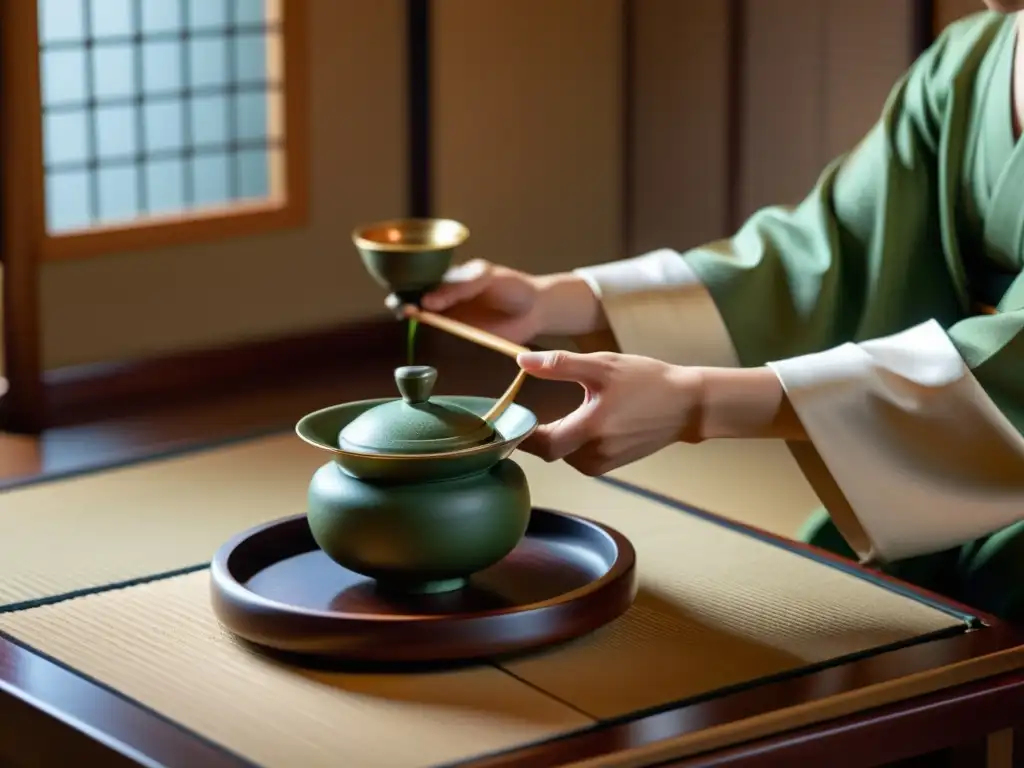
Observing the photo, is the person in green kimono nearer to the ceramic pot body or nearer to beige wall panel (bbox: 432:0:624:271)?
the ceramic pot body

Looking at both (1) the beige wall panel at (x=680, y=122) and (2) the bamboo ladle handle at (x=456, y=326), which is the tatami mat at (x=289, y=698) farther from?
(1) the beige wall panel at (x=680, y=122)

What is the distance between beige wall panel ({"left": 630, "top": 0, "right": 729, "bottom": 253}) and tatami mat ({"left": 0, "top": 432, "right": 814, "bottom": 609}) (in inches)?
75.0

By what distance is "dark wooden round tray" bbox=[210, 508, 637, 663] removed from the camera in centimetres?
198

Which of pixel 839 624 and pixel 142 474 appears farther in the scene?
pixel 142 474

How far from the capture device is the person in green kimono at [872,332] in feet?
7.43

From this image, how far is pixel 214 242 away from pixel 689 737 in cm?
339

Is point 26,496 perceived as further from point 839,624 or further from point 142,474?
point 839,624

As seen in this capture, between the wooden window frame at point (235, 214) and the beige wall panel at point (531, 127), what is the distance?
42 centimetres

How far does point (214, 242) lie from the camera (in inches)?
197

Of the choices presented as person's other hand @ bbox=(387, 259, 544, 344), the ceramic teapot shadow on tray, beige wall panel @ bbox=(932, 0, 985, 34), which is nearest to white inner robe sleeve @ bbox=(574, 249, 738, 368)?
person's other hand @ bbox=(387, 259, 544, 344)

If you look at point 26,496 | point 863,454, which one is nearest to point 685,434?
point 863,454

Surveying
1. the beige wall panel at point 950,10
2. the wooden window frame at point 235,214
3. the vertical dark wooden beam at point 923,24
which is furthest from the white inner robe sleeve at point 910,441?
the wooden window frame at point 235,214

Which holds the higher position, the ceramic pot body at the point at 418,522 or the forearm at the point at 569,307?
the forearm at the point at 569,307

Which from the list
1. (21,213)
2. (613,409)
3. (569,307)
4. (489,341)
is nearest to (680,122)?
(21,213)
